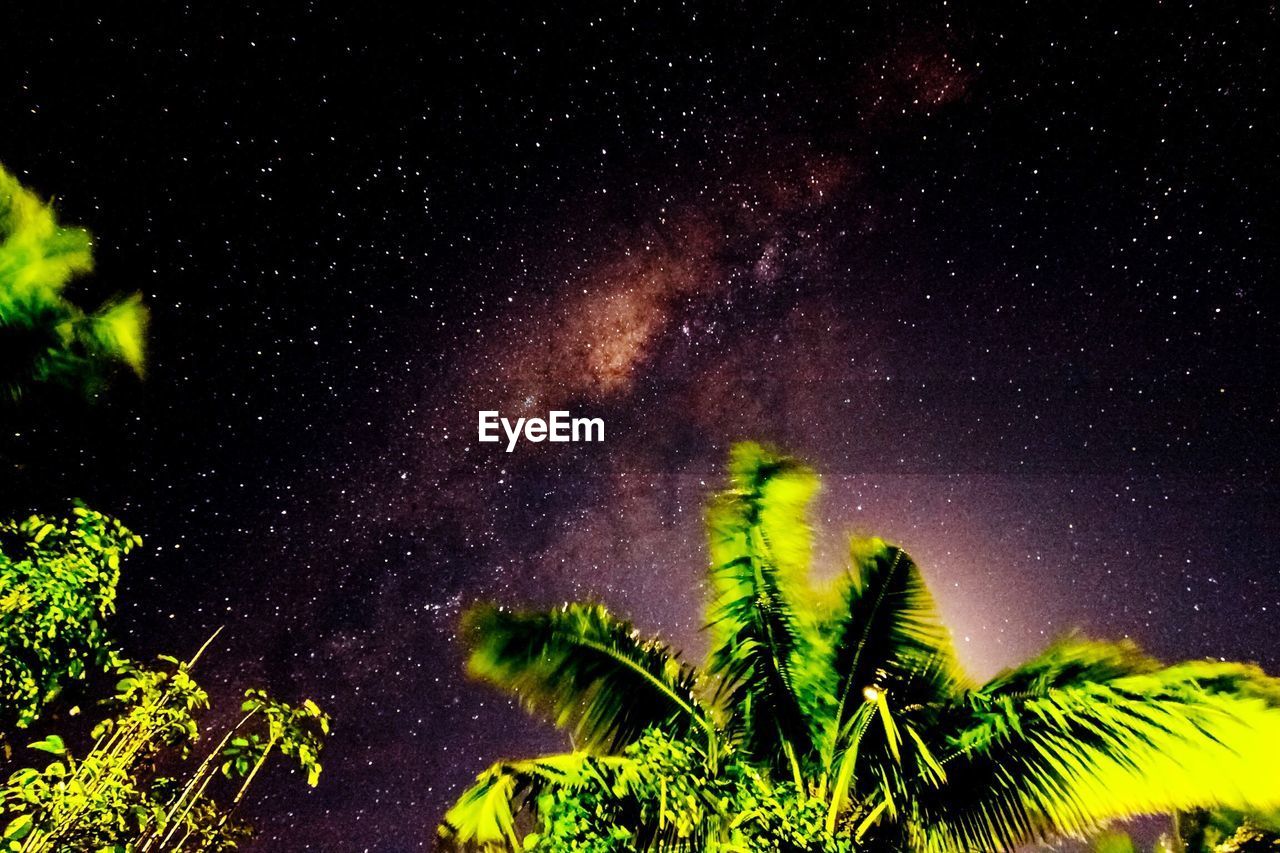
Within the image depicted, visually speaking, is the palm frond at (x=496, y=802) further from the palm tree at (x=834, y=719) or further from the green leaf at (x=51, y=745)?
the green leaf at (x=51, y=745)

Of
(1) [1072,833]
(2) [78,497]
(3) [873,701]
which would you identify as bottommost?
(1) [1072,833]

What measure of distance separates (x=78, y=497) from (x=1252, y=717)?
17.1 ft

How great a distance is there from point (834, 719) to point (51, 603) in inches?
151

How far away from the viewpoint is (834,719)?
3938mm

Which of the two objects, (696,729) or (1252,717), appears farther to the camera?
(696,729)

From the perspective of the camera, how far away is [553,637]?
13.5 ft

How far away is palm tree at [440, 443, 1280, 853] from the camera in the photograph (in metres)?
2.79

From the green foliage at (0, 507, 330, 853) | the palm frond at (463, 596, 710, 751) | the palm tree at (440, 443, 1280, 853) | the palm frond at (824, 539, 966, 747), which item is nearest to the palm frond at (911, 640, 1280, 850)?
the palm tree at (440, 443, 1280, 853)

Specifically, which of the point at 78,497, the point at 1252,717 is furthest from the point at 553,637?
the point at 1252,717

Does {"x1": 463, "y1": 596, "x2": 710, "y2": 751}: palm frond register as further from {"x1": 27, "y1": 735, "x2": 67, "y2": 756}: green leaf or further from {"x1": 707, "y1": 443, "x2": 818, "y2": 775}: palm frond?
{"x1": 27, "y1": 735, "x2": 67, "y2": 756}: green leaf

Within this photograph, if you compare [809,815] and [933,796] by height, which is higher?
[933,796]

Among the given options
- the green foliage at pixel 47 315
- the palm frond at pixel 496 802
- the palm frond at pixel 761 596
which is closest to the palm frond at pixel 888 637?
the palm frond at pixel 761 596

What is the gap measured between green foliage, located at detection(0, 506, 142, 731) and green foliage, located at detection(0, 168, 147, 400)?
1001 millimetres

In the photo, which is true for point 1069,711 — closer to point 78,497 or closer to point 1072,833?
point 1072,833
